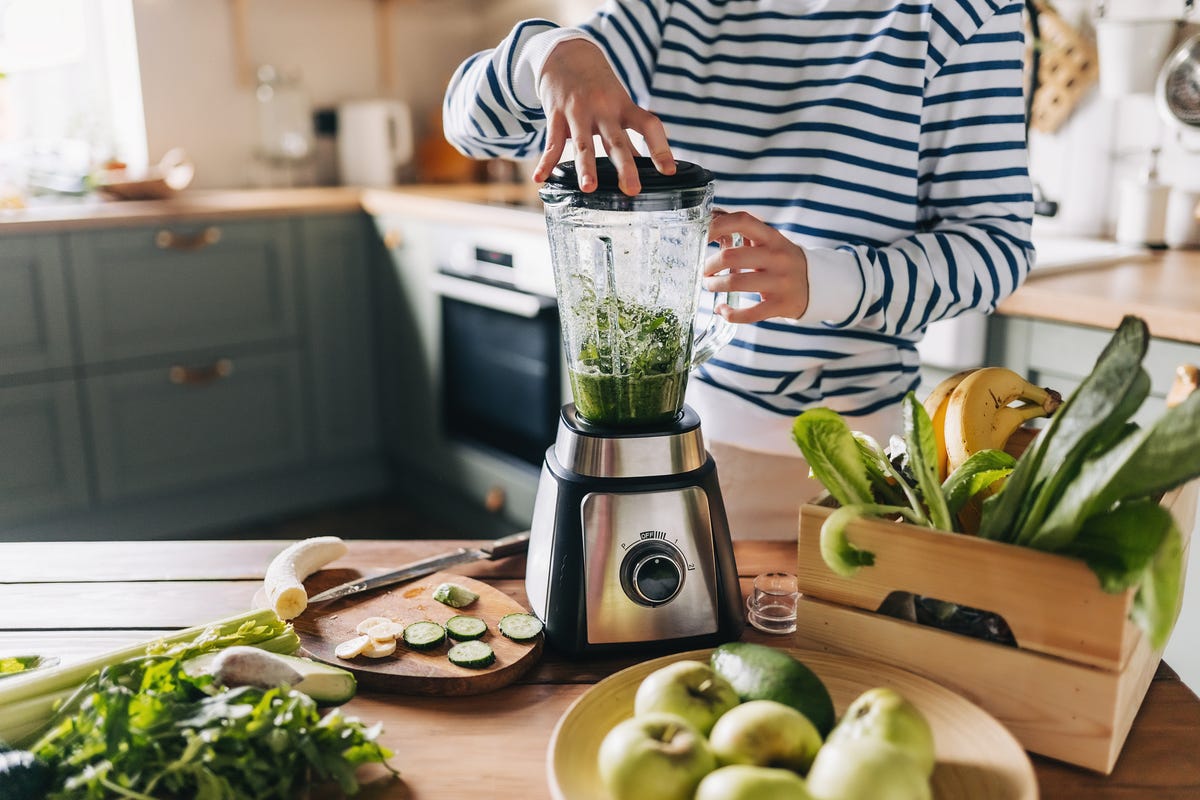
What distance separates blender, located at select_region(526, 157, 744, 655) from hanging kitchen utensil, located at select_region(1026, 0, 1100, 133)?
165 cm

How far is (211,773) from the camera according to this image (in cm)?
61

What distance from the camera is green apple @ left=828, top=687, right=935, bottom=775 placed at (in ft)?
1.95

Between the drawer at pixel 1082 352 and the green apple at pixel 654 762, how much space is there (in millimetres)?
1171

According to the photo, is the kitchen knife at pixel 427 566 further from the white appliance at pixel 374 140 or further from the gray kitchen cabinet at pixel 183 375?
the white appliance at pixel 374 140

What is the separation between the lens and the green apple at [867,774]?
547 millimetres

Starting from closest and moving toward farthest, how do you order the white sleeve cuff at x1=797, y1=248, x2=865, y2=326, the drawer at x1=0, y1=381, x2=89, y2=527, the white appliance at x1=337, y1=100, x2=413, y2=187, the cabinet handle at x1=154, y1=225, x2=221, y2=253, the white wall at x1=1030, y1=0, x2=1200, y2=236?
the white sleeve cuff at x1=797, y1=248, x2=865, y2=326 < the white wall at x1=1030, y1=0, x2=1200, y2=236 < the drawer at x1=0, y1=381, x2=89, y2=527 < the cabinet handle at x1=154, y1=225, x2=221, y2=253 < the white appliance at x1=337, y1=100, x2=413, y2=187

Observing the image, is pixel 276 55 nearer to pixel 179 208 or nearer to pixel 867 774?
pixel 179 208

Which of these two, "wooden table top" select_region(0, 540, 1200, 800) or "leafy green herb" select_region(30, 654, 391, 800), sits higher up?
"leafy green herb" select_region(30, 654, 391, 800)

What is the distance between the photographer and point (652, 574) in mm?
814

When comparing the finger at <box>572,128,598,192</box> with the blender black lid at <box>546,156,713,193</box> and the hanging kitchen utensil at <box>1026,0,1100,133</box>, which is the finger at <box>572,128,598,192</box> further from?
the hanging kitchen utensil at <box>1026,0,1100,133</box>

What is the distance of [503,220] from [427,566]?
1615 millimetres

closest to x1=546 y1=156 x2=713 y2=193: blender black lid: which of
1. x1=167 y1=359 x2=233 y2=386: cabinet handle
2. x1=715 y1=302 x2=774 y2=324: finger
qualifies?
x1=715 y1=302 x2=774 y2=324: finger

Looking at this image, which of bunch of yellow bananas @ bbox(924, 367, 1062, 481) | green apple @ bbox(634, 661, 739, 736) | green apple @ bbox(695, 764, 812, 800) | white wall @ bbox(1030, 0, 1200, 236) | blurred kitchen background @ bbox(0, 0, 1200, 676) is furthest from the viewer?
blurred kitchen background @ bbox(0, 0, 1200, 676)

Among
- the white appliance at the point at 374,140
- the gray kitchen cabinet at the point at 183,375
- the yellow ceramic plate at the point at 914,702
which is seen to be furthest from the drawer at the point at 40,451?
the yellow ceramic plate at the point at 914,702
